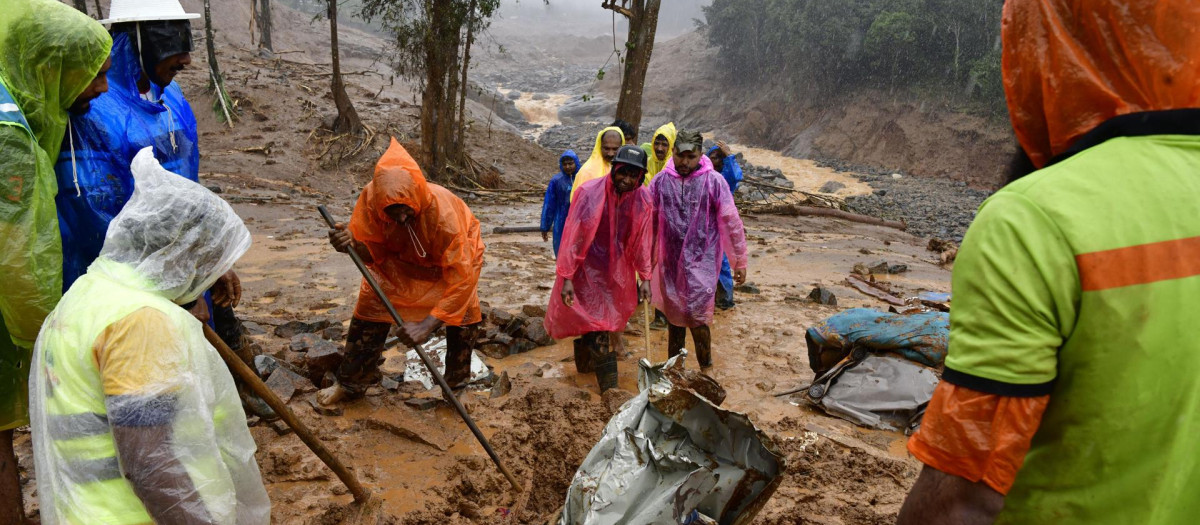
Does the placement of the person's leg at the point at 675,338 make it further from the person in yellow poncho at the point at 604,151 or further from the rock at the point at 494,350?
the person in yellow poncho at the point at 604,151

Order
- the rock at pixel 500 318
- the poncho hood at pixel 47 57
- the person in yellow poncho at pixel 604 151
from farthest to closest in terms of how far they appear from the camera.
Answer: the person in yellow poncho at pixel 604 151, the rock at pixel 500 318, the poncho hood at pixel 47 57

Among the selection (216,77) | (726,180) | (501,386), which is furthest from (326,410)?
(216,77)

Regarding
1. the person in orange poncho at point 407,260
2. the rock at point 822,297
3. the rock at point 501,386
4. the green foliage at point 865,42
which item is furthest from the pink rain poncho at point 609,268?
the green foliage at point 865,42

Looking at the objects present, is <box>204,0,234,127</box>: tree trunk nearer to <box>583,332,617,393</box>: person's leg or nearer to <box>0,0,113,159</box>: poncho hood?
<box>583,332,617,393</box>: person's leg

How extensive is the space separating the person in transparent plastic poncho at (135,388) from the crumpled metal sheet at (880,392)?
347 cm

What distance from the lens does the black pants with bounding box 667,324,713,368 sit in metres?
5.04

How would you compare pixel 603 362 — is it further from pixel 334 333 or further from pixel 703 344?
pixel 334 333

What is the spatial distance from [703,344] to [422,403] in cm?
203

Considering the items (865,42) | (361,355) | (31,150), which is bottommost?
(361,355)

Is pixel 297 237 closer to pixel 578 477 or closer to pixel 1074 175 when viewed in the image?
pixel 578 477

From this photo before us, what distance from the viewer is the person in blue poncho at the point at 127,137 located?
2.66m

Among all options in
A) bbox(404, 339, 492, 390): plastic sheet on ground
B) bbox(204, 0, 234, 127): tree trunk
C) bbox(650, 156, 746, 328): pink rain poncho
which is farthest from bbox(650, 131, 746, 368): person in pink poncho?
bbox(204, 0, 234, 127): tree trunk

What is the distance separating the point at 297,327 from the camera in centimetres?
531

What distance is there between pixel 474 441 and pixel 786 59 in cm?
3196
